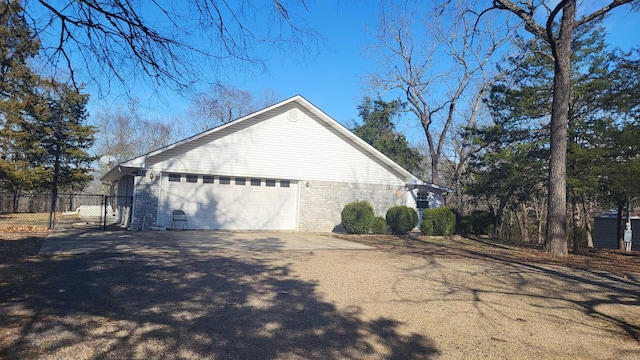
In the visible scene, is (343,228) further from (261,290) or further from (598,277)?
(261,290)

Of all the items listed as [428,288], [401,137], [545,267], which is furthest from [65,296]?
[401,137]

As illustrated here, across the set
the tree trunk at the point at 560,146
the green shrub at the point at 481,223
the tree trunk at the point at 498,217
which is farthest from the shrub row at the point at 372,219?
the tree trunk at the point at 560,146

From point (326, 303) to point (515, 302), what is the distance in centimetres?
282

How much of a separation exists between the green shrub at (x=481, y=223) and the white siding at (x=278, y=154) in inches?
204

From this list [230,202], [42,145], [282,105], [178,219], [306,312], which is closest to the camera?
[306,312]

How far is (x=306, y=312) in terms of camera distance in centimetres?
555

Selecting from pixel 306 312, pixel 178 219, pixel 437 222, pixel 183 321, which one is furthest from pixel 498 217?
pixel 183 321

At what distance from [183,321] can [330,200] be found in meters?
13.9

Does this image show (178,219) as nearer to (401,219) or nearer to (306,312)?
(401,219)

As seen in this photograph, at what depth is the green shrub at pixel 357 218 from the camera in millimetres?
17781

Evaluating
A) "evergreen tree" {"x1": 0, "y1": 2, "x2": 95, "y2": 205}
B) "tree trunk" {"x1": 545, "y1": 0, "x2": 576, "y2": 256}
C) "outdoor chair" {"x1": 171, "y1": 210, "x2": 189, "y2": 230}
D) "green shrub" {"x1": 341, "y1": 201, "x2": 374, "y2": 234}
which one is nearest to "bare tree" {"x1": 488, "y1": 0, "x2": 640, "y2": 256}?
"tree trunk" {"x1": 545, "y1": 0, "x2": 576, "y2": 256}

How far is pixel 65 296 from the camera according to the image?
5750mm

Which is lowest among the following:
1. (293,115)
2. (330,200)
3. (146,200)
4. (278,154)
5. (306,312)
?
(306,312)

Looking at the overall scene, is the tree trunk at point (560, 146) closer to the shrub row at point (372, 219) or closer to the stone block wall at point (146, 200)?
the shrub row at point (372, 219)
